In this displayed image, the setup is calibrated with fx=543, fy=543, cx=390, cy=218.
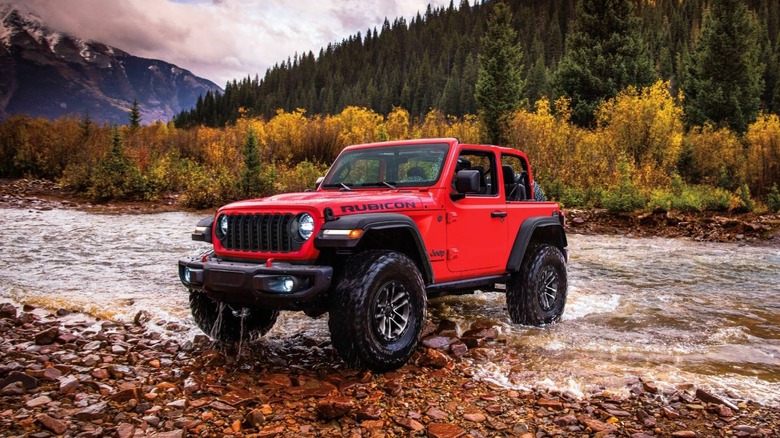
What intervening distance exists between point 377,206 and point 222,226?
1.44 meters

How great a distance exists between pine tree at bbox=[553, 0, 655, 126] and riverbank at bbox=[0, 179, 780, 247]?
18.5 metres

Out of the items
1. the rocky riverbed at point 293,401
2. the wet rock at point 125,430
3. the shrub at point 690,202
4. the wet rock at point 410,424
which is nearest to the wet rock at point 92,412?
the rocky riverbed at point 293,401

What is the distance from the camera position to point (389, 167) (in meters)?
5.82

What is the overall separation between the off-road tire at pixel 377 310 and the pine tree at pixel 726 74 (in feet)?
145

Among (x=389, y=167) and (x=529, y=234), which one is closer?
(x=389, y=167)

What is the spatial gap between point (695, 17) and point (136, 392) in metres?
126

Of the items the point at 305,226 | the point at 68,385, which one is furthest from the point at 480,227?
the point at 68,385

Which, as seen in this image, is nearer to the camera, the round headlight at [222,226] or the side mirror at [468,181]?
the round headlight at [222,226]

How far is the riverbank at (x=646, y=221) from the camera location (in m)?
15.7

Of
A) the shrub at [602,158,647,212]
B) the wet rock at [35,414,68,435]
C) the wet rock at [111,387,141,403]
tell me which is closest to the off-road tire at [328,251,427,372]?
the wet rock at [111,387,141,403]

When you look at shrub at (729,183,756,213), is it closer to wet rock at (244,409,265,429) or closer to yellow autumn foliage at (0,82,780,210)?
yellow autumn foliage at (0,82,780,210)

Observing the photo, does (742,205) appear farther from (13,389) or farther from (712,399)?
(13,389)

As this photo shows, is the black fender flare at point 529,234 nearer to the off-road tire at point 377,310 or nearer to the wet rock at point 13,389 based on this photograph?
the off-road tire at point 377,310

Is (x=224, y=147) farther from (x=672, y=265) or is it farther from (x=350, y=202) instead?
(x=350, y=202)
